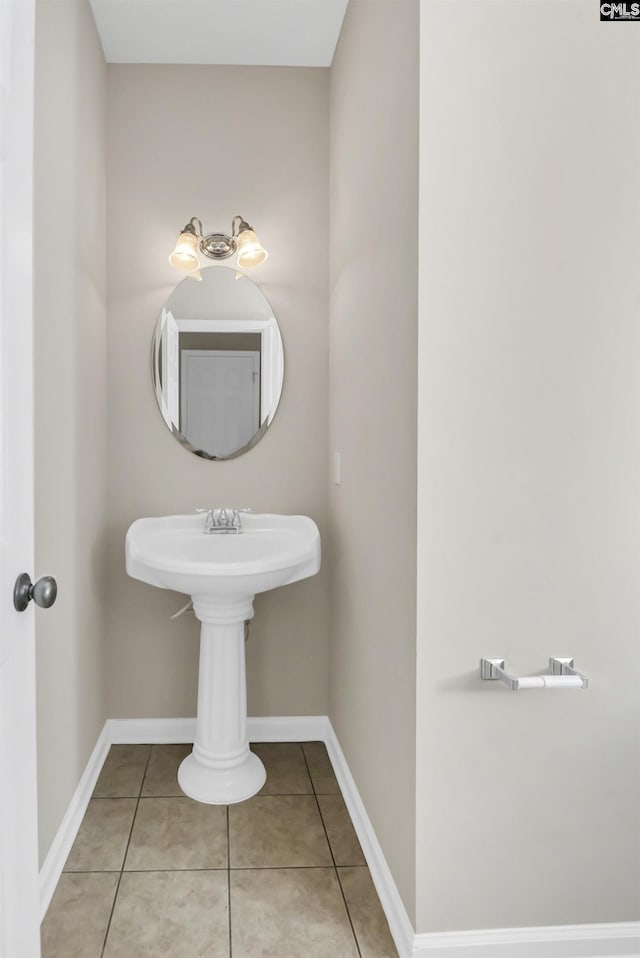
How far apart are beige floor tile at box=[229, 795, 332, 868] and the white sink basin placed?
702 mm

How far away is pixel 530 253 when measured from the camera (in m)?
1.36

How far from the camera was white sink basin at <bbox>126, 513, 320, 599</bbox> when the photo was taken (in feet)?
6.23

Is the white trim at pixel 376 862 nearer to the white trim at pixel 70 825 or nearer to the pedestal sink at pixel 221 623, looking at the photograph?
the pedestal sink at pixel 221 623

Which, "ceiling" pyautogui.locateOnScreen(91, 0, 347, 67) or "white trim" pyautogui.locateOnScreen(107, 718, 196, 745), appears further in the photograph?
"white trim" pyautogui.locateOnScreen(107, 718, 196, 745)

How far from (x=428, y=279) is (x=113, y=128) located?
177 centimetres

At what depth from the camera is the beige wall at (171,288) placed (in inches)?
96.7

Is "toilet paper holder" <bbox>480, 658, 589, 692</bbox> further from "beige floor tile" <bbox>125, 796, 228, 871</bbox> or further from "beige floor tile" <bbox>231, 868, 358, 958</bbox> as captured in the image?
"beige floor tile" <bbox>125, 796, 228, 871</bbox>

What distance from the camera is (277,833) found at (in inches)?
76.4

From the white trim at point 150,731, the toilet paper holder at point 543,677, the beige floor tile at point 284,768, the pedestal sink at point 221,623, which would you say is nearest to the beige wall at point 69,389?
the white trim at point 150,731

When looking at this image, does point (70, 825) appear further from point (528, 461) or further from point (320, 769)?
point (528, 461)

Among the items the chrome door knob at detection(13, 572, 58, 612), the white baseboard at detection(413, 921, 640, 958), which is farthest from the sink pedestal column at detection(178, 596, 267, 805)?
the chrome door knob at detection(13, 572, 58, 612)

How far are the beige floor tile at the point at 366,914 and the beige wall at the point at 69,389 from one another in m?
0.81

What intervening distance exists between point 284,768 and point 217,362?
155 cm

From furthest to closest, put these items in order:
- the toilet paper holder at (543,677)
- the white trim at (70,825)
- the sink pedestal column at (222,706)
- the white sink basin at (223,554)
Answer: the sink pedestal column at (222,706), the white sink basin at (223,554), the white trim at (70,825), the toilet paper holder at (543,677)
